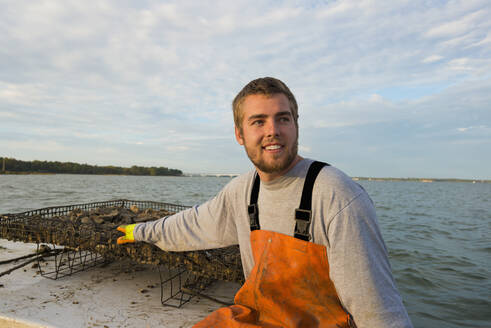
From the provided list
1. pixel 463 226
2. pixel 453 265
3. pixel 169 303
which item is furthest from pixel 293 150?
pixel 463 226

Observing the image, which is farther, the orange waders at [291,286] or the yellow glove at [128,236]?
the yellow glove at [128,236]

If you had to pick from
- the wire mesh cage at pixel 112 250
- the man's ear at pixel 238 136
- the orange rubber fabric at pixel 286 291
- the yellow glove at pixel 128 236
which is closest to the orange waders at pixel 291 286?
the orange rubber fabric at pixel 286 291

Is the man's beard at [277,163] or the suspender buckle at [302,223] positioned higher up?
the man's beard at [277,163]

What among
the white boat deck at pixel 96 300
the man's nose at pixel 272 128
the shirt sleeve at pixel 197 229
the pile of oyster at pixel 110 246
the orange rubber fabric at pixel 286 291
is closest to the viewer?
the orange rubber fabric at pixel 286 291

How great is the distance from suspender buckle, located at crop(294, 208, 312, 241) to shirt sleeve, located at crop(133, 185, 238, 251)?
810mm

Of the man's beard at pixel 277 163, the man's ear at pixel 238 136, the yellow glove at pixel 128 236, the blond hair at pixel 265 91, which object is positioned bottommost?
the yellow glove at pixel 128 236

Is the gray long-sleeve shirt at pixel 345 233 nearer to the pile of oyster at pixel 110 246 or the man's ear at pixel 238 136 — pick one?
the man's ear at pixel 238 136

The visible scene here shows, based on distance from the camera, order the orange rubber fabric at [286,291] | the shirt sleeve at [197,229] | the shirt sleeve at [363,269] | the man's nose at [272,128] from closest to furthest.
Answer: the shirt sleeve at [363,269] → the orange rubber fabric at [286,291] → the man's nose at [272,128] → the shirt sleeve at [197,229]

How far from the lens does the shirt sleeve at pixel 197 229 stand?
2583mm

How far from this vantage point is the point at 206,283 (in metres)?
3.88

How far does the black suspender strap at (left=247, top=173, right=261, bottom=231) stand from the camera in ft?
7.14

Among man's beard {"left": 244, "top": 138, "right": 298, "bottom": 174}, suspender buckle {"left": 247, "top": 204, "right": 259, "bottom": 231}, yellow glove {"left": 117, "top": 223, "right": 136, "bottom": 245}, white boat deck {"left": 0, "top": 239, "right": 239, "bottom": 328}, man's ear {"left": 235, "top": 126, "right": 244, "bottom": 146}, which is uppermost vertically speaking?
man's ear {"left": 235, "top": 126, "right": 244, "bottom": 146}

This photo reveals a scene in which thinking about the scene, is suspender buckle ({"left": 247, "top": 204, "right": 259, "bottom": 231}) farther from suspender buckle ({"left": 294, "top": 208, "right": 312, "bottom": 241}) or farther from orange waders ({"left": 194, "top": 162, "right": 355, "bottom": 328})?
suspender buckle ({"left": 294, "top": 208, "right": 312, "bottom": 241})

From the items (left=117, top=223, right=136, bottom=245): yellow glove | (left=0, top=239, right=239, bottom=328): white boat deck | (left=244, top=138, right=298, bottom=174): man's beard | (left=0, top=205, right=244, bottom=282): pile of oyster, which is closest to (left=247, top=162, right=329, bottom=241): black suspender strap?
(left=244, top=138, right=298, bottom=174): man's beard
